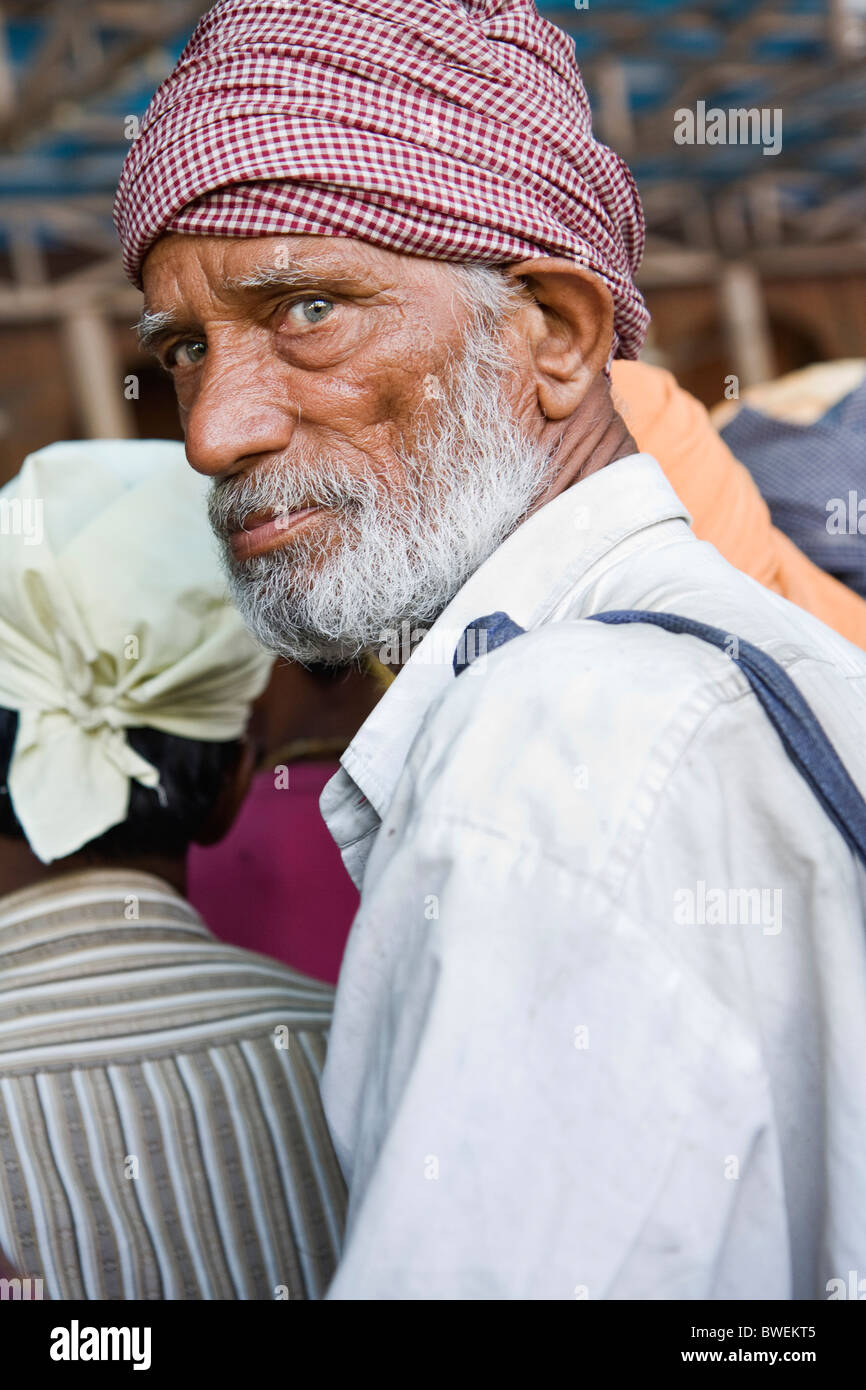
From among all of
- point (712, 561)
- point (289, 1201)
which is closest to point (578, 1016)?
point (712, 561)

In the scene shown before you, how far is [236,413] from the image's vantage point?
137cm

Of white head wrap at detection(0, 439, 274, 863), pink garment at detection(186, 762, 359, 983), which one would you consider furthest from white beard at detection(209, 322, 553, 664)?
pink garment at detection(186, 762, 359, 983)

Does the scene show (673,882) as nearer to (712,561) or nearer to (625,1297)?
(625,1297)

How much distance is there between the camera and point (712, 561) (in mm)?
1236

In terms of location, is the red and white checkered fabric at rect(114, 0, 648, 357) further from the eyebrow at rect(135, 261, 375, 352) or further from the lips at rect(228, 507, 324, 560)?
the lips at rect(228, 507, 324, 560)

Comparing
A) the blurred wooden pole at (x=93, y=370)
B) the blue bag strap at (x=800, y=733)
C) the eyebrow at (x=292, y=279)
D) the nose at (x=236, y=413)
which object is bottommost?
the blue bag strap at (x=800, y=733)

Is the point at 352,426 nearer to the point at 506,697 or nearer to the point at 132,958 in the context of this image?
the point at 506,697

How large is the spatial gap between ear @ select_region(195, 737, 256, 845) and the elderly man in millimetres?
548

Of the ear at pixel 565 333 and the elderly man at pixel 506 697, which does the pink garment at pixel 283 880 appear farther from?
the ear at pixel 565 333

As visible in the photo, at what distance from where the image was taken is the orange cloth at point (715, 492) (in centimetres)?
198

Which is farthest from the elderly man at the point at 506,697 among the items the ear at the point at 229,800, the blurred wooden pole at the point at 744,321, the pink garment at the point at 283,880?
the blurred wooden pole at the point at 744,321

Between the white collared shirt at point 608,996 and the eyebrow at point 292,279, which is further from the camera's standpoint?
the eyebrow at point 292,279

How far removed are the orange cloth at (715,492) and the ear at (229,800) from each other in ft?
2.50
